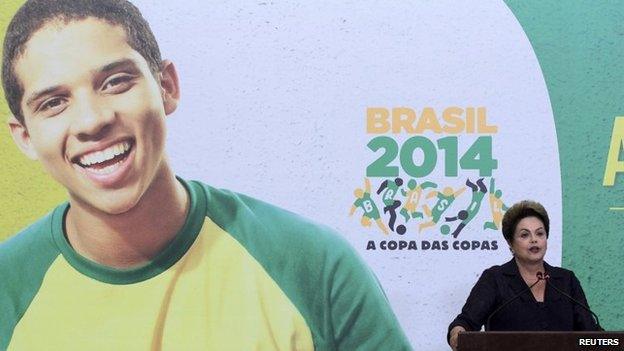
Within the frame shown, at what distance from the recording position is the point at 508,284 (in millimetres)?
3189

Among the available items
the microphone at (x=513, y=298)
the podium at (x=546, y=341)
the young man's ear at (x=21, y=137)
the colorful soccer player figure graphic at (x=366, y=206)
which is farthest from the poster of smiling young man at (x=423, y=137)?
the podium at (x=546, y=341)

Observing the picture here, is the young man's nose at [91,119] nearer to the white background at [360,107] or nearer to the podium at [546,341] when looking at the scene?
the white background at [360,107]

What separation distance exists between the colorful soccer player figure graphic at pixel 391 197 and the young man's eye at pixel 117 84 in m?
0.96

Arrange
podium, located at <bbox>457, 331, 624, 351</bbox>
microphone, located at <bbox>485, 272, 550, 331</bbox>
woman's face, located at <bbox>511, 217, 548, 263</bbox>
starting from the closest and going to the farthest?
podium, located at <bbox>457, 331, 624, 351</bbox> < microphone, located at <bbox>485, 272, 550, 331</bbox> < woman's face, located at <bbox>511, 217, 548, 263</bbox>

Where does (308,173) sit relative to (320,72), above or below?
below

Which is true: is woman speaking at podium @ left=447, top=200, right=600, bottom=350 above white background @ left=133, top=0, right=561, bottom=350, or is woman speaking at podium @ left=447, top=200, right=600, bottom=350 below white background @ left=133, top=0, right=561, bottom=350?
below

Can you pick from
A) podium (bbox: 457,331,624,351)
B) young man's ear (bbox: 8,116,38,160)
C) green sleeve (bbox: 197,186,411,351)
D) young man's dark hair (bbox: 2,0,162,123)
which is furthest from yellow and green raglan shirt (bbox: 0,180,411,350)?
podium (bbox: 457,331,624,351)

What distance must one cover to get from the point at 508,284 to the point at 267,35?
1213mm

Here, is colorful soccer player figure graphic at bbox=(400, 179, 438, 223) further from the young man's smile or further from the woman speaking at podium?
the young man's smile

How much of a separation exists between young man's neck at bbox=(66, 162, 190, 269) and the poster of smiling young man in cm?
14

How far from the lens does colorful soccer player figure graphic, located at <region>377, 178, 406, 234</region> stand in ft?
10.7

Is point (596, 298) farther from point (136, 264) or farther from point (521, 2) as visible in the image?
point (136, 264)

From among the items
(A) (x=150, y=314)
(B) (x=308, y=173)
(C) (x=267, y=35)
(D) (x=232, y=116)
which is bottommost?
(A) (x=150, y=314)

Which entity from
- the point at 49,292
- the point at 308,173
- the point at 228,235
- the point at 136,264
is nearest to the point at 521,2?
the point at 308,173
